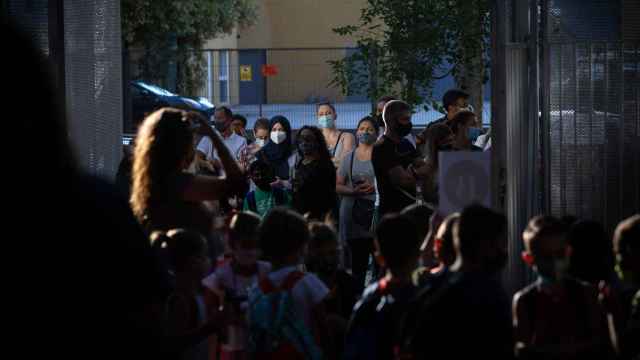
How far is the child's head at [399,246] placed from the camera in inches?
198

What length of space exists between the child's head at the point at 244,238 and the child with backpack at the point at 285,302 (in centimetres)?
38

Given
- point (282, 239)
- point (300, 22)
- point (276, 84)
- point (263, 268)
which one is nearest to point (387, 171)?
point (263, 268)

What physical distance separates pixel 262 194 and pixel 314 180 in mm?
762

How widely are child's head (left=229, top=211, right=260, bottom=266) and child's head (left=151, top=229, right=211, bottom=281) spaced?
42 centimetres

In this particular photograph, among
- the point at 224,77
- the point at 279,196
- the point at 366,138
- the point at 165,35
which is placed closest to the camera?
the point at 279,196

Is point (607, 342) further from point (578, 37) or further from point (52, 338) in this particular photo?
point (52, 338)

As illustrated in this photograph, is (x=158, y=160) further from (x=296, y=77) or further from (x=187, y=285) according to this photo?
(x=296, y=77)

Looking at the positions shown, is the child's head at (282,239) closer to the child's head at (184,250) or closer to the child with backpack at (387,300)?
the child's head at (184,250)

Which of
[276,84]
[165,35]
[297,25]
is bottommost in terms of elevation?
[276,84]

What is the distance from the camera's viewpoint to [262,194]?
1022cm

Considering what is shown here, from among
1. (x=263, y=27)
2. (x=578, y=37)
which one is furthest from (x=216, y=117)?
(x=263, y=27)

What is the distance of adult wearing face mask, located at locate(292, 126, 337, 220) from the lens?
962cm

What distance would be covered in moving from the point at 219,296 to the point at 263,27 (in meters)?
40.5

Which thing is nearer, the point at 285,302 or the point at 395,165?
the point at 285,302
